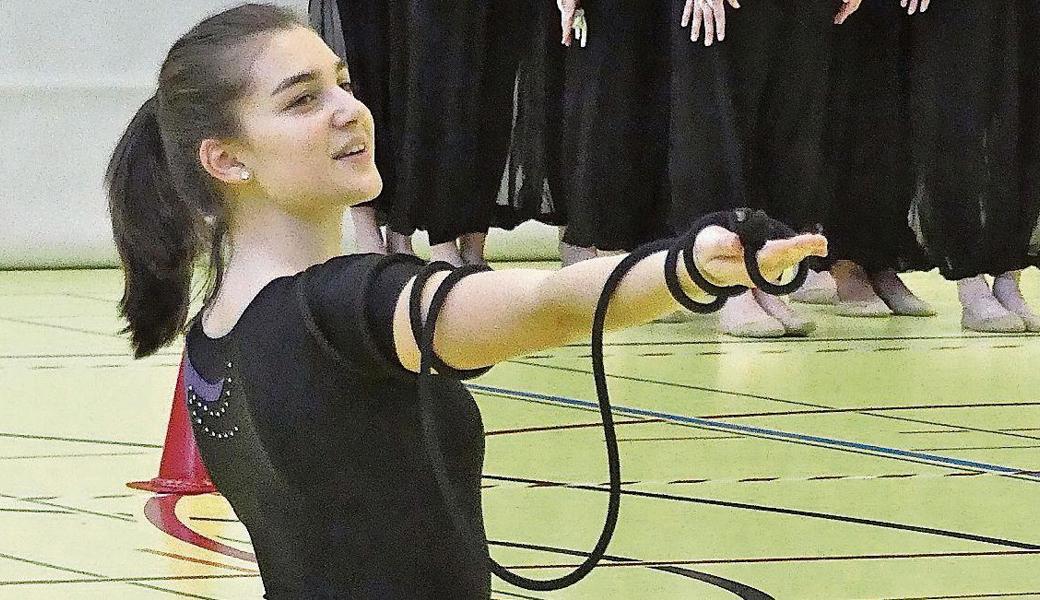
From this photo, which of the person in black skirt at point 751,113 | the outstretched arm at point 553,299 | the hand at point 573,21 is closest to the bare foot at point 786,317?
the person in black skirt at point 751,113

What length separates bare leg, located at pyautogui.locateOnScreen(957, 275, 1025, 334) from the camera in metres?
3.83

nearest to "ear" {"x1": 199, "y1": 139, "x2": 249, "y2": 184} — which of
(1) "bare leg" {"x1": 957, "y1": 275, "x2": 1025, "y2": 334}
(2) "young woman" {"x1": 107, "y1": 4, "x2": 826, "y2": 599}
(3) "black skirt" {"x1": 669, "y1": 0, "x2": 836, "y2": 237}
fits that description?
(2) "young woman" {"x1": 107, "y1": 4, "x2": 826, "y2": 599}

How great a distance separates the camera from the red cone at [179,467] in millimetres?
2293

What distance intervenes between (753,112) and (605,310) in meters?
2.73

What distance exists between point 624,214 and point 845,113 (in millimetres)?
636

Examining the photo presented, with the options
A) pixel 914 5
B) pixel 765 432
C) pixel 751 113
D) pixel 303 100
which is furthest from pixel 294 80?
pixel 914 5

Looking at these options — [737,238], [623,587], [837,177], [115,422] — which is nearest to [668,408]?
[115,422]

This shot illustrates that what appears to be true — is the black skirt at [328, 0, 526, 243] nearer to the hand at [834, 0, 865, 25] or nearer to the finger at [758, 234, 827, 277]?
the hand at [834, 0, 865, 25]

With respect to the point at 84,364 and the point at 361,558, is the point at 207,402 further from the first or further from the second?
the point at 84,364

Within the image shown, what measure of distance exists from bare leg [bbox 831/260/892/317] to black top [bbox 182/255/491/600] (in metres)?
2.86

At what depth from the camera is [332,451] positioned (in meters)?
1.31

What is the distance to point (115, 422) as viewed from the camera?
9.21ft

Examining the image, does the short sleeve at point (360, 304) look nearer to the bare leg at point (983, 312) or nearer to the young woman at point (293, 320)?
the young woman at point (293, 320)

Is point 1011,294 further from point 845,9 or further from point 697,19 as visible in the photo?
point 697,19
